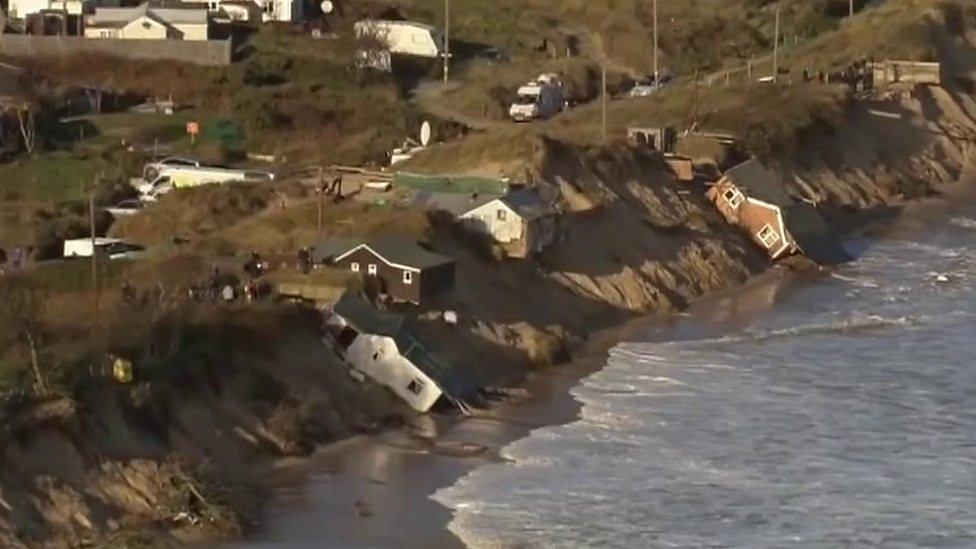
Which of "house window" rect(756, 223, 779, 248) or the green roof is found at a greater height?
the green roof

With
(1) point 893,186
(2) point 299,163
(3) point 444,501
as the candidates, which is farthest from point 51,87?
(3) point 444,501

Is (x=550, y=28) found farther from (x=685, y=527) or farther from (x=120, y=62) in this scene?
(x=685, y=527)

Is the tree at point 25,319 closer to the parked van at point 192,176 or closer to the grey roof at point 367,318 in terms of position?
the grey roof at point 367,318

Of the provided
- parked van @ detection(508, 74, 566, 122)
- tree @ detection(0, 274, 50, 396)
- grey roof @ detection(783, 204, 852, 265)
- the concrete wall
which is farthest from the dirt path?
tree @ detection(0, 274, 50, 396)

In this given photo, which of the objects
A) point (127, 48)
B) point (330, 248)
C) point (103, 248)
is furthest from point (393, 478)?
point (127, 48)

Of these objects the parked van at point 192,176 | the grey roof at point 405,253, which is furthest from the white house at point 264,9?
the grey roof at point 405,253

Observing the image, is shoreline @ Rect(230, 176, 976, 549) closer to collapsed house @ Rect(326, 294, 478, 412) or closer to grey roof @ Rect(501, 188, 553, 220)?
collapsed house @ Rect(326, 294, 478, 412)
